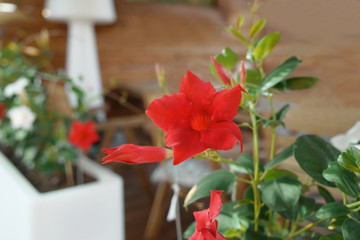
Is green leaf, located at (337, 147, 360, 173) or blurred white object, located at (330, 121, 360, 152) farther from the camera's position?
blurred white object, located at (330, 121, 360, 152)

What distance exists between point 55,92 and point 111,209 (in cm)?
71

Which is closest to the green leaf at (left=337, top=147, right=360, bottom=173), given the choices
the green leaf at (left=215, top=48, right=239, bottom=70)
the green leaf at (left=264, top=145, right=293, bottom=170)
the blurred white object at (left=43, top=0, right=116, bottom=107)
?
the green leaf at (left=264, top=145, right=293, bottom=170)

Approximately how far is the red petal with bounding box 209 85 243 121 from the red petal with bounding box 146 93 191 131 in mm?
26

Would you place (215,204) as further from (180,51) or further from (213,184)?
(180,51)

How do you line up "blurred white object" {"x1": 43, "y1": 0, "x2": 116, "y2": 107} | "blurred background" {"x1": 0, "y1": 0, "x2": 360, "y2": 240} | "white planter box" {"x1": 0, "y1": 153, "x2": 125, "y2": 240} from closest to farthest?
1. "blurred background" {"x1": 0, "y1": 0, "x2": 360, "y2": 240}
2. "white planter box" {"x1": 0, "y1": 153, "x2": 125, "y2": 240}
3. "blurred white object" {"x1": 43, "y1": 0, "x2": 116, "y2": 107}

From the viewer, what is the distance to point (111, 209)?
137cm

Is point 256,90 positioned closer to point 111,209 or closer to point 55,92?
point 111,209

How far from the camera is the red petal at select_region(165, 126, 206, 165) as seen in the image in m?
0.31

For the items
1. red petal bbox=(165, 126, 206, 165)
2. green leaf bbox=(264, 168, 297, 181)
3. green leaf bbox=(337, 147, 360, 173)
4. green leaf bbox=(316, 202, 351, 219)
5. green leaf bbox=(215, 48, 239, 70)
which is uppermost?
green leaf bbox=(215, 48, 239, 70)

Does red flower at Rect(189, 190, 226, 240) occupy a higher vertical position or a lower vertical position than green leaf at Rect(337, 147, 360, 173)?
lower

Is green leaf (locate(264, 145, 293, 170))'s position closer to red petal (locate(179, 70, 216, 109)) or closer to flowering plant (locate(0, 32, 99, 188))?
red petal (locate(179, 70, 216, 109))

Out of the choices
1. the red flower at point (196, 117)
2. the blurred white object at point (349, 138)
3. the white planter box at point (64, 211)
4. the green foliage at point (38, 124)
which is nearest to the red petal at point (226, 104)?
the red flower at point (196, 117)

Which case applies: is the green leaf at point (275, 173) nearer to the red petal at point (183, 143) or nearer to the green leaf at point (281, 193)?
the green leaf at point (281, 193)

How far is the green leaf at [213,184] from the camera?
0.46 m
